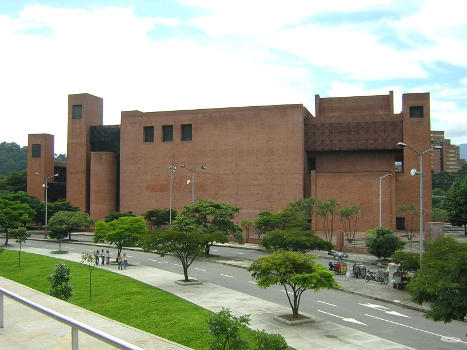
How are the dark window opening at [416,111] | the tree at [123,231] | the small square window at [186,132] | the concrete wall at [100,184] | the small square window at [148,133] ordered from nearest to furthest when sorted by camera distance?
the tree at [123,231] < the dark window opening at [416,111] < the small square window at [186,132] < the small square window at [148,133] < the concrete wall at [100,184]

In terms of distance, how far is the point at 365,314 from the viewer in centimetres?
2364

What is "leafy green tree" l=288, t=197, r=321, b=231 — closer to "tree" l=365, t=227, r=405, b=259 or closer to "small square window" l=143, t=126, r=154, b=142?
"tree" l=365, t=227, r=405, b=259

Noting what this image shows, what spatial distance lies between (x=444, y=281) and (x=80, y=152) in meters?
71.2

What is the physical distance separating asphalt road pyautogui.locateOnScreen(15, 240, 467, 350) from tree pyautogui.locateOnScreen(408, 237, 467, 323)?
7.49ft

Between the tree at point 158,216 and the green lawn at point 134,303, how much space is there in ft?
82.8

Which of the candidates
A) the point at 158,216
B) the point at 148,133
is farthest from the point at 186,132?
the point at 158,216

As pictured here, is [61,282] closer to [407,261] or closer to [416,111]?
[407,261]

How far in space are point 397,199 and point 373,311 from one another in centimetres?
4329

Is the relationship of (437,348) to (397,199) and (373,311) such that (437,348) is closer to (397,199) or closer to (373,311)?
(373,311)

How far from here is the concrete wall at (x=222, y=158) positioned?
66.3 meters

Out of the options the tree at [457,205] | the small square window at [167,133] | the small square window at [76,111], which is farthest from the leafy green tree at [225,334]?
the small square window at [76,111]

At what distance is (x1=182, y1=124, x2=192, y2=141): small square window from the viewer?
7250 cm

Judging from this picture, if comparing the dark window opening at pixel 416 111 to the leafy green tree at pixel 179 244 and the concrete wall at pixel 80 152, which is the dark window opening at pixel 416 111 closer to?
the leafy green tree at pixel 179 244

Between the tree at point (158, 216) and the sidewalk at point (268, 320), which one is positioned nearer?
the sidewalk at point (268, 320)
